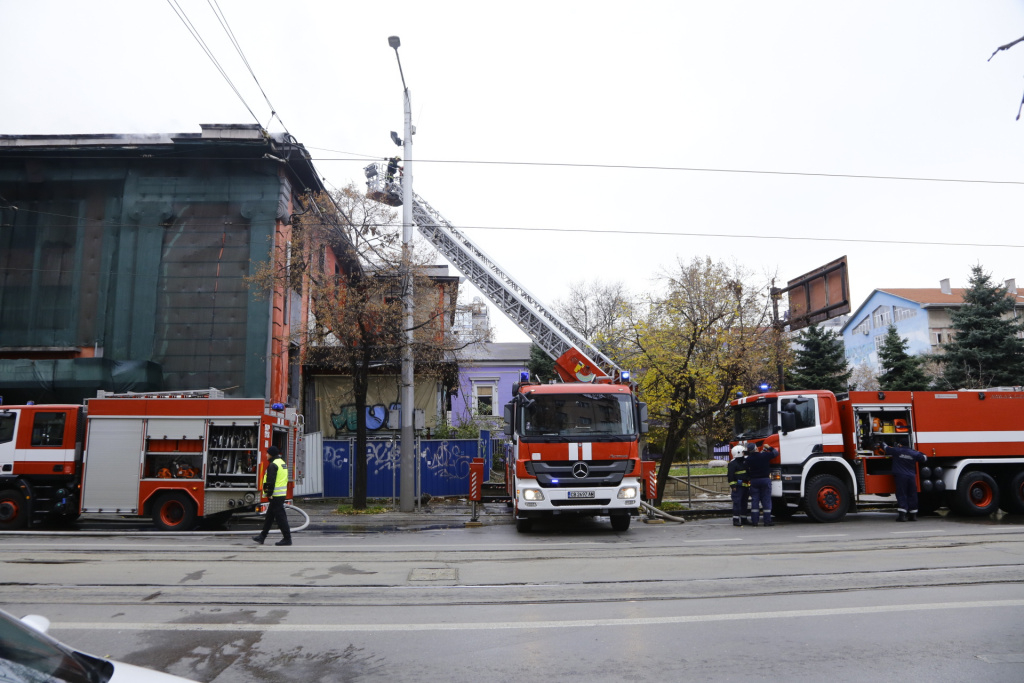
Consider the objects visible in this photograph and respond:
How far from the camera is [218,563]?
941 centimetres

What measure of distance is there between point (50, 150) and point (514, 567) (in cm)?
2009

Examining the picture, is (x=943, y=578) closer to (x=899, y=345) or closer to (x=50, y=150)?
(x=50, y=150)

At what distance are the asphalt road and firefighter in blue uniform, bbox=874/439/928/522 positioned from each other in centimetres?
226

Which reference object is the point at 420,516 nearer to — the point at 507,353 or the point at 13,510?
the point at 13,510

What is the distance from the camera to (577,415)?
1284 cm

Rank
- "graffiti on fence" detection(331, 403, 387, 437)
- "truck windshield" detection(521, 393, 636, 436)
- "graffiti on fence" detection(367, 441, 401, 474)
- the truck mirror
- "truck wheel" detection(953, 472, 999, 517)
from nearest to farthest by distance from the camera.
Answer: "truck windshield" detection(521, 393, 636, 436)
the truck mirror
"truck wheel" detection(953, 472, 999, 517)
"graffiti on fence" detection(367, 441, 401, 474)
"graffiti on fence" detection(331, 403, 387, 437)

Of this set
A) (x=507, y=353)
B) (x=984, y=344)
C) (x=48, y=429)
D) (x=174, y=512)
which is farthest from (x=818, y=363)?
(x=48, y=429)

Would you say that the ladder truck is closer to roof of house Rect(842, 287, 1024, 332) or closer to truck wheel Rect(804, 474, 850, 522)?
truck wheel Rect(804, 474, 850, 522)

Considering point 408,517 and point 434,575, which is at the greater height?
point 434,575

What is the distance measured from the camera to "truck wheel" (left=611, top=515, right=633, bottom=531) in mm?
13180

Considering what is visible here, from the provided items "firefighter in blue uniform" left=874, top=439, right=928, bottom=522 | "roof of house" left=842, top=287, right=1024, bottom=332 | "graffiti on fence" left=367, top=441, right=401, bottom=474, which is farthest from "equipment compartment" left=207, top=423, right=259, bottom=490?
"roof of house" left=842, top=287, right=1024, bottom=332

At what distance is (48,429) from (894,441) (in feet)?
58.7

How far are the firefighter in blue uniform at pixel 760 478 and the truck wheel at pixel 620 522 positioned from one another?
2.85 metres

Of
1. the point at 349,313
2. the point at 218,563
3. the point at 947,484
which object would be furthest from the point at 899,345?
the point at 218,563
